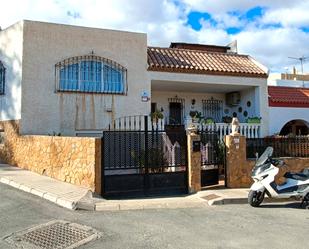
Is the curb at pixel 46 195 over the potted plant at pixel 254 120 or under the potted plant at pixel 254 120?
under

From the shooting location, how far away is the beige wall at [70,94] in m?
13.9

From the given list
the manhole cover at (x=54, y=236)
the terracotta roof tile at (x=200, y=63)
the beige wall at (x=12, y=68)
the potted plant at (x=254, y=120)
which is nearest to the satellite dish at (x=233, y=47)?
the terracotta roof tile at (x=200, y=63)

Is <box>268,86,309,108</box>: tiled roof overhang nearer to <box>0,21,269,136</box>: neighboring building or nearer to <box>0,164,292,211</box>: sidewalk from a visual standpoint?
<box>0,21,269,136</box>: neighboring building

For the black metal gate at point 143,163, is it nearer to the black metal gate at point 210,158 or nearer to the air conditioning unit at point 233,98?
the black metal gate at point 210,158

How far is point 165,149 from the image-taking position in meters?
10.2

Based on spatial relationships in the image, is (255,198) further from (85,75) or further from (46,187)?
(85,75)

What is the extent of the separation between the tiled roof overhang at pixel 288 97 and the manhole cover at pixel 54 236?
45.8 feet

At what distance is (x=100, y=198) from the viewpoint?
Answer: 29.7ft

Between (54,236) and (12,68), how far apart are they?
10.0 metres

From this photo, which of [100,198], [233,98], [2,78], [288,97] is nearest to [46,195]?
[100,198]

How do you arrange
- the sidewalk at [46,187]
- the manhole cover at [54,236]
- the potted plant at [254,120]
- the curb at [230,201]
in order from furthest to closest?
the potted plant at [254,120] → the curb at [230,201] → the sidewalk at [46,187] → the manhole cover at [54,236]

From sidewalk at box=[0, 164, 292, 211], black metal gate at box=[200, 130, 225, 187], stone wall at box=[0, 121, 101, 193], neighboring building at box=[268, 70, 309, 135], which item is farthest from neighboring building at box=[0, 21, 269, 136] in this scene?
black metal gate at box=[200, 130, 225, 187]

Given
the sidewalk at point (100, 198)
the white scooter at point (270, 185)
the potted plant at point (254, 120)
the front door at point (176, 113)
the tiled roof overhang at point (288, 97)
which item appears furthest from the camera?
the front door at point (176, 113)

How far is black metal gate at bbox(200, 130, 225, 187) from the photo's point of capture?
10.9 metres
